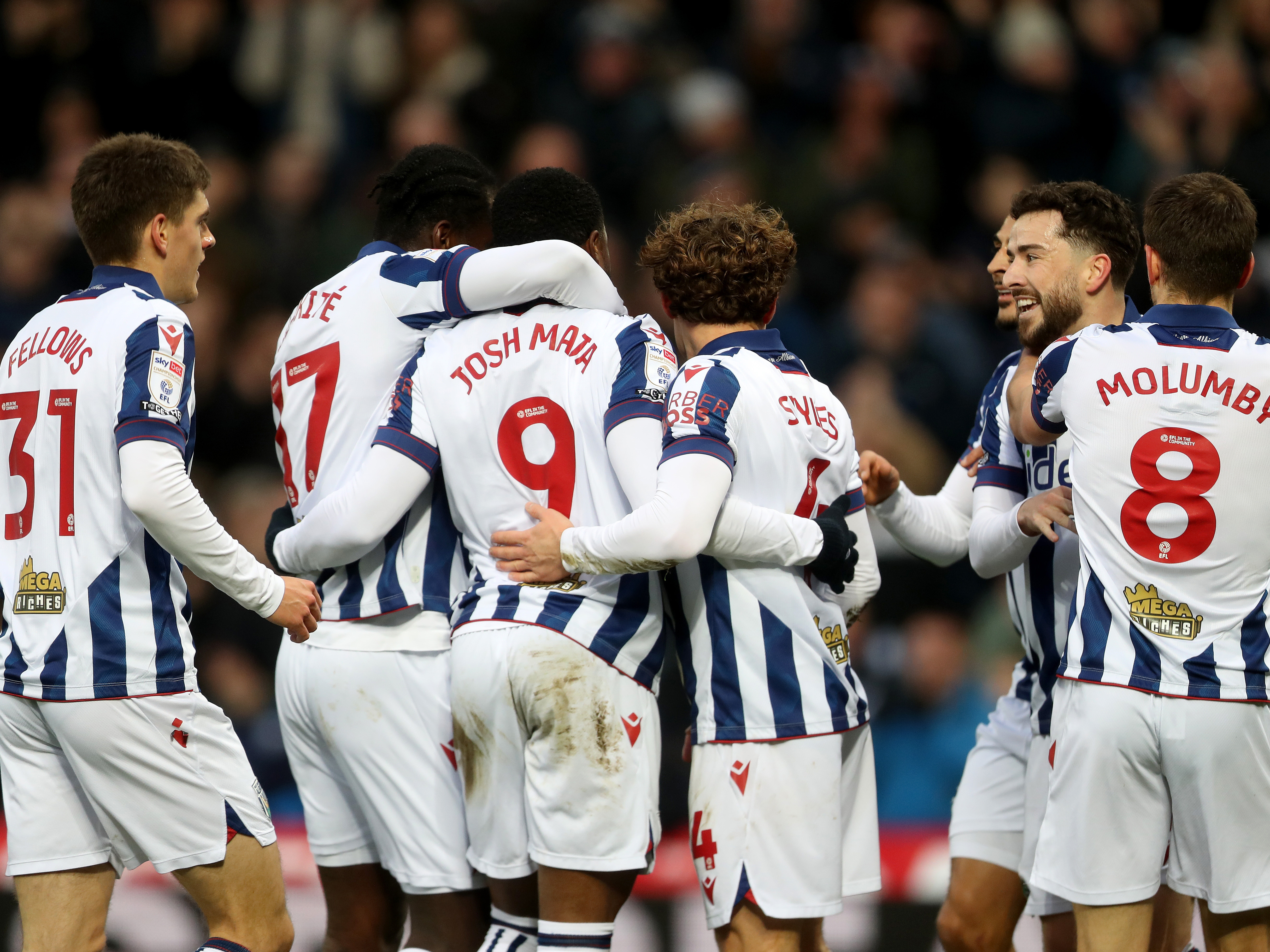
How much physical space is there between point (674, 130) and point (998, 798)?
251 inches

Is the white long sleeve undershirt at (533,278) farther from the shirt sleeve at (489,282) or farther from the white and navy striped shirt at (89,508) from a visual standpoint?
the white and navy striped shirt at (89,508)

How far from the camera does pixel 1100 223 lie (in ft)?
14.5

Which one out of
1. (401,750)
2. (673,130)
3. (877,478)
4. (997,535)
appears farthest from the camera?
(673,130)

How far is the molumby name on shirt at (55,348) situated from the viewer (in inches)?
149

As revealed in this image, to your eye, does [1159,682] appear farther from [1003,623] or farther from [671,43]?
[671,43]

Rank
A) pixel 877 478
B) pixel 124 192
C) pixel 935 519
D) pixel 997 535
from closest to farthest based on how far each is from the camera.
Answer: pixel 124 192 < pixel 997 535 < pixel 877 478 < pixel 935 519

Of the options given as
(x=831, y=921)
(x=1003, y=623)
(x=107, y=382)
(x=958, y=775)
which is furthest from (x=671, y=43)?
(x=107, y=382)

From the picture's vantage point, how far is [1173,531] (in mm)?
3650

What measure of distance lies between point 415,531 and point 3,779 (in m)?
1.31

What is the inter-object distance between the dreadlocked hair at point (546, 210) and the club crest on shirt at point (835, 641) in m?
1.31

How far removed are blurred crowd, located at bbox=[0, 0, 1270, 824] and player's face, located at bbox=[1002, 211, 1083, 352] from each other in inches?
142

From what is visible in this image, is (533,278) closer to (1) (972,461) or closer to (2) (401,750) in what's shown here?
(2) (401,750)

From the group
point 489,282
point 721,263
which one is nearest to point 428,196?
point 489,282

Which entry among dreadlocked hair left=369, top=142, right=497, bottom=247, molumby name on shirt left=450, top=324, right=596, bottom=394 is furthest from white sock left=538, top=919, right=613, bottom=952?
dreadlocked hair left=369, top=142, right=497, bottom=247
